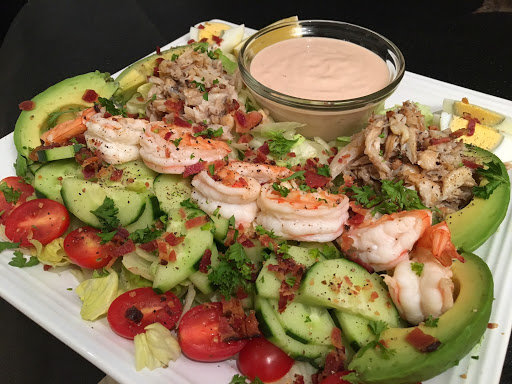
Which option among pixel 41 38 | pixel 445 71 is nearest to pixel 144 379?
pixel 445 71

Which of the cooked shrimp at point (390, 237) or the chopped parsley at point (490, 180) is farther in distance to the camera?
the chopped parsley at point (490, 180)

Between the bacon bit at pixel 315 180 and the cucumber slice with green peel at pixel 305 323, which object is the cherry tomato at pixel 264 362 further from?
the bacon bit at pixel 315 180

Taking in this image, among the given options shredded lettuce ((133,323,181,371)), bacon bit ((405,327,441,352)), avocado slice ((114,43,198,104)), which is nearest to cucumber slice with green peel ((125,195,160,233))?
shredded lettuce ((133,323,181,371))

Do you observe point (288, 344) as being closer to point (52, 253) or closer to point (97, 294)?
point (97, 294)

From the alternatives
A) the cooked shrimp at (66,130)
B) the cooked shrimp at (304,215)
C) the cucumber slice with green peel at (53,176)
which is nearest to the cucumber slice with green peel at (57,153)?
the cucumber slice with green peel at (53,176)

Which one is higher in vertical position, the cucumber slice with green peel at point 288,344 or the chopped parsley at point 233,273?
the chopped parsley at point 233,273

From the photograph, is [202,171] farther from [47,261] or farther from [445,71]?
[445,71]

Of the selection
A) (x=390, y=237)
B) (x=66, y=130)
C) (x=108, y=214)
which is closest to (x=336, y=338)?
(x=390, y=237)
